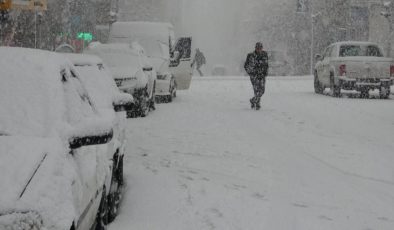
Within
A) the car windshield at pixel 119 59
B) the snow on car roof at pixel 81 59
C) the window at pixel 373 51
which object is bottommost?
the snow on car roof at pixel 81 59

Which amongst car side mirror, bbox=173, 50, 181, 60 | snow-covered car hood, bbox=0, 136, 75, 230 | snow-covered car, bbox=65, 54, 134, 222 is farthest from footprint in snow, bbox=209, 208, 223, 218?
car side mirror, bbox=173, 50, 181, 60

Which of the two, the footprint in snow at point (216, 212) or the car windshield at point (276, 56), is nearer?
the footprint in snow at point (216, 212)

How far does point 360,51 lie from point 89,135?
1953cm

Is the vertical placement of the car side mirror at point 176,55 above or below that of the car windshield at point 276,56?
below

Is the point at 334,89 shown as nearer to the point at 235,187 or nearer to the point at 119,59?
the point at 119,59

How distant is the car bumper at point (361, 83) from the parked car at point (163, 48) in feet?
16.0

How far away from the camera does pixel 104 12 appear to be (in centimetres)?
4994

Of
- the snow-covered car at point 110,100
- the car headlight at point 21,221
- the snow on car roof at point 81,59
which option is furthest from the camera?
the snow on car roof at point 81,59

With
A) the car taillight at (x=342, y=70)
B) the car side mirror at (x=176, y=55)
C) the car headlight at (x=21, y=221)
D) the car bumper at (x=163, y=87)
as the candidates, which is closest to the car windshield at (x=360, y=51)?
the car taillight at (x=342, y=70)

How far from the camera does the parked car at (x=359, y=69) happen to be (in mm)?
21031

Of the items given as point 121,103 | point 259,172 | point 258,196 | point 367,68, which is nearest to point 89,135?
point 121,103

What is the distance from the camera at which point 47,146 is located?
11.5ft

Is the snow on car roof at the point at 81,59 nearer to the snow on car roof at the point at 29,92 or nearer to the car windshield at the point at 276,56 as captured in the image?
the snow on car roof at the point at 29,92

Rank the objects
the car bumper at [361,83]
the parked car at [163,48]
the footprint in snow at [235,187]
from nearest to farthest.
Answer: the footprint in snow at [235,187]
the parked car at [163,48]
the car bumper at [361,83]
